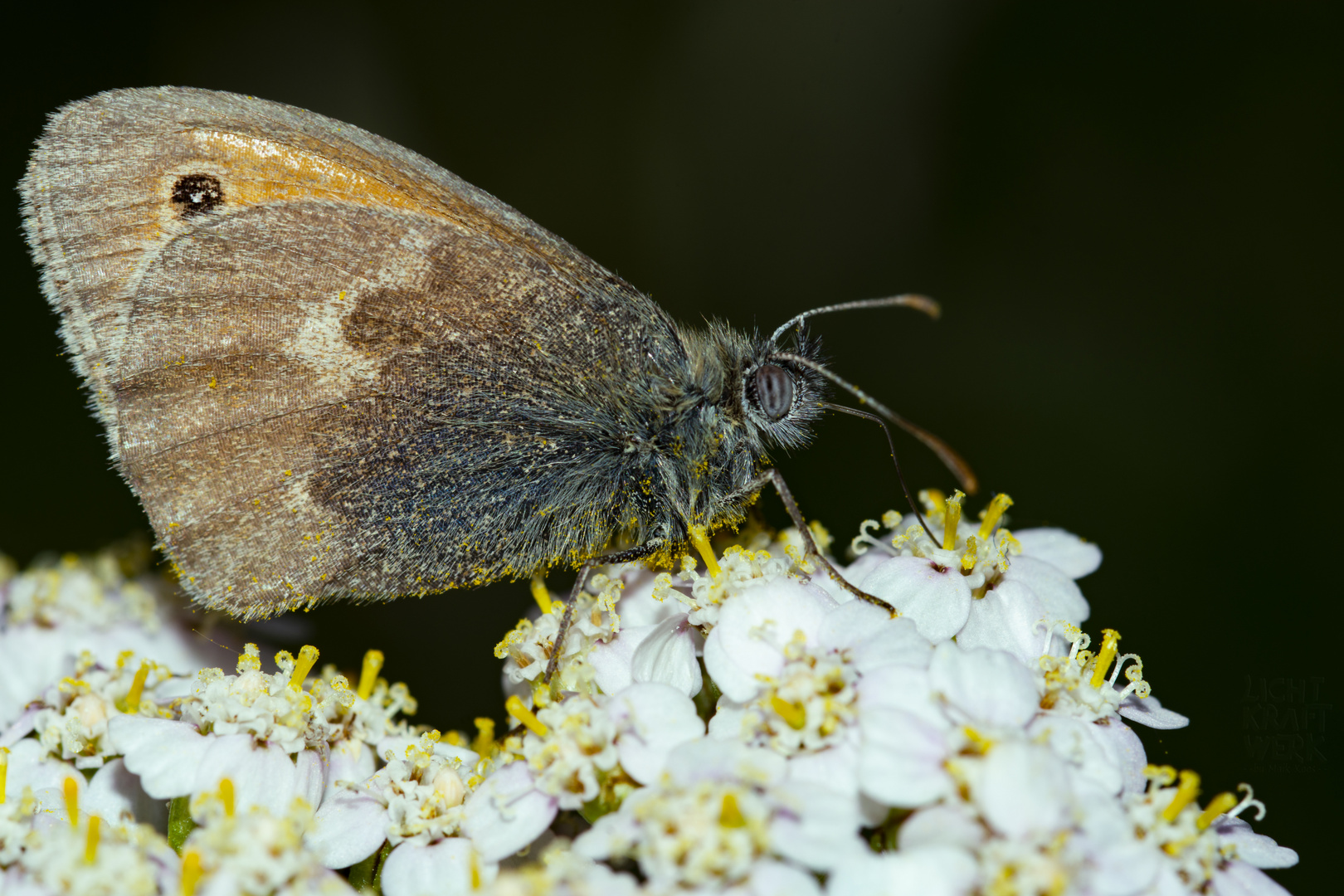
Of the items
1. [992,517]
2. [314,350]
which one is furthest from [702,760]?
[314,350]

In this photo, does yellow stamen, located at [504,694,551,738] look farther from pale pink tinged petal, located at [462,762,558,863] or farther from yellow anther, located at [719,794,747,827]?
yellow anther, located at [719,794,747,827]

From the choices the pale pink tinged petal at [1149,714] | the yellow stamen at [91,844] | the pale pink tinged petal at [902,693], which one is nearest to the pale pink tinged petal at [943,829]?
the pale pink tinged petal at [902,693]

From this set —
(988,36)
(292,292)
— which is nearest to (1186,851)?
(292,292)

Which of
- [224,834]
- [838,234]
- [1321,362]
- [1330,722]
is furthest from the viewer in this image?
[838,234]

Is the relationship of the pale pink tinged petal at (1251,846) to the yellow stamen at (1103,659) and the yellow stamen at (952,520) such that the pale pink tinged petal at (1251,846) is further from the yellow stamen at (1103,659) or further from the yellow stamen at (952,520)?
the yellow stamen at (952,520)

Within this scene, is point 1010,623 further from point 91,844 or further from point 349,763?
point 91,844

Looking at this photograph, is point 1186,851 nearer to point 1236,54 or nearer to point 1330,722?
point 1330,722
